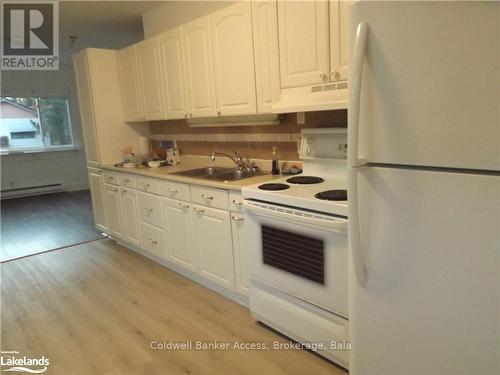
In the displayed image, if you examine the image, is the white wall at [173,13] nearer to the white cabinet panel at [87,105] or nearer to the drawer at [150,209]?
the white cabinet panel at [87,105]

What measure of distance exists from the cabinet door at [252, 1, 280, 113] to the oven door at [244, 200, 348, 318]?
774 millimetres

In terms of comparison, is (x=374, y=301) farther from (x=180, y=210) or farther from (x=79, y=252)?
(x=79, y=252)

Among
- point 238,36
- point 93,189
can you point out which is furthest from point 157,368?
point 93,189

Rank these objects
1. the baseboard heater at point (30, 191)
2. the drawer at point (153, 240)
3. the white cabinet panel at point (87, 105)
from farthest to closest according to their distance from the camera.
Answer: the baseboard heater at point (30, 191)
the white cabinet panel at point (87, 105)
the drawer at point (153, 240)

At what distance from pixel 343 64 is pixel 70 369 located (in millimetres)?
2274

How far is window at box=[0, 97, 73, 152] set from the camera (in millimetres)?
6609

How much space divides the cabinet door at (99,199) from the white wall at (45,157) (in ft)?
11.3

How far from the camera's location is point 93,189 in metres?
4.26

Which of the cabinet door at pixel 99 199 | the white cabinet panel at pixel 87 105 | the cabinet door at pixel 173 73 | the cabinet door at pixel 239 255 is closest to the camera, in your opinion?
the cabinet door at pixel 239 255

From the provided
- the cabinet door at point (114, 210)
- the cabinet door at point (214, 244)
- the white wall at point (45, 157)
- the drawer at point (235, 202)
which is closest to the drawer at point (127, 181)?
the cabinet door at point (114, 210)

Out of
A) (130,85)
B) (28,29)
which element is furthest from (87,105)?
(28,29)

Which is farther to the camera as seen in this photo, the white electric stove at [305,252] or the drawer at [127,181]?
the drawer at [127,181]

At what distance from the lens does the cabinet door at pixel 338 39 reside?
1884 mm

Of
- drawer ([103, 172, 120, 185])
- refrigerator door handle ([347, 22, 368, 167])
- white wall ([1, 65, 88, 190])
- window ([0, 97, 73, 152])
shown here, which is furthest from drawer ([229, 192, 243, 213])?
window ([0, 97, 73, 152])
